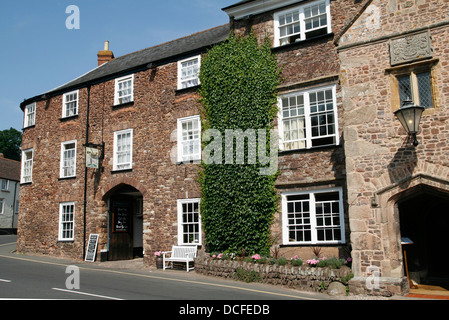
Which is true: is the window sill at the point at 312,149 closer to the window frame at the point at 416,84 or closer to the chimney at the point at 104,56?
the window frame at the point at 416,84

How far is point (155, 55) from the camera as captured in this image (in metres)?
20.3

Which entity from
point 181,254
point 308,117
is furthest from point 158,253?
point 308,117

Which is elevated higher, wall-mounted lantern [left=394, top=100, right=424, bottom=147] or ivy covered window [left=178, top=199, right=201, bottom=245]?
wall-mounted lantern [left=394, top=100, right=424, bottom=147]

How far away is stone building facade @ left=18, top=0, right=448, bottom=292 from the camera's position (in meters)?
10.6

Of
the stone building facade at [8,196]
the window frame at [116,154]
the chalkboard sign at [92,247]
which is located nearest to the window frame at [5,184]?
the stone building facade at [8,196]

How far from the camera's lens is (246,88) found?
14750mm

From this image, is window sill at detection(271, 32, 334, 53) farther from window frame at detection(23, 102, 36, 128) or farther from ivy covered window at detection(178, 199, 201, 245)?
window frame at detection(23, 102, 36, 128)

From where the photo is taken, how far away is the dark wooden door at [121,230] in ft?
62.7

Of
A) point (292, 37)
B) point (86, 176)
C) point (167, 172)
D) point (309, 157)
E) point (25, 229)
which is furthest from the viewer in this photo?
point (25, 229)

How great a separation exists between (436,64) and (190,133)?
368 inches

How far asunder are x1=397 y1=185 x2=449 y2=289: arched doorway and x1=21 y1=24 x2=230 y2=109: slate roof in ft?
31.2

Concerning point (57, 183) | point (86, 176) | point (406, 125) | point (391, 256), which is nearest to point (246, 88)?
point (406, 125)

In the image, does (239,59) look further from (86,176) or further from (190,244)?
(86,176)

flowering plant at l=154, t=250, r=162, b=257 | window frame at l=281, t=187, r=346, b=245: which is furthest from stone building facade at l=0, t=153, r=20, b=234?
window frame at l=281, t=187, r=346, b=245
